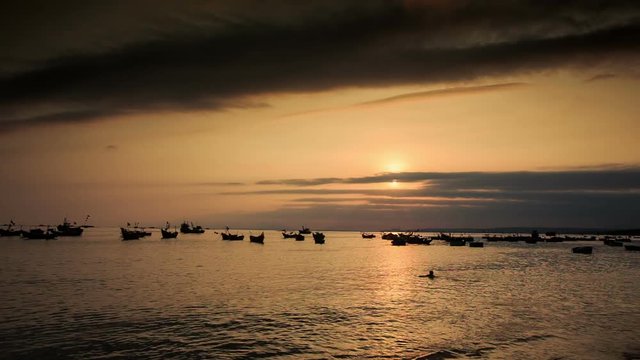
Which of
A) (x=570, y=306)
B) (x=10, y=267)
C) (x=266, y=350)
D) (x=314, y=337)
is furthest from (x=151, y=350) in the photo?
(x=10, y=267)

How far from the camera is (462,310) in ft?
125

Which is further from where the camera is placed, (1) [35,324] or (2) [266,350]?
(1) [35,324]

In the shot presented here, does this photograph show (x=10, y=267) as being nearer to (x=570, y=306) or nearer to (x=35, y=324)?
(x=35, y=324)

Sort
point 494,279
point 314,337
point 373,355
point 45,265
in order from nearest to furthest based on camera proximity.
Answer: point 373,355, point 314,337, point 494,279, point 45,265

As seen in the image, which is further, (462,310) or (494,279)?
(494,279)

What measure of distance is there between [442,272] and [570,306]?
31.2 meters

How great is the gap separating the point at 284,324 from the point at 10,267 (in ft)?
200

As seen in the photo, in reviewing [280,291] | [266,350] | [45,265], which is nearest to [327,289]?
[280,291]

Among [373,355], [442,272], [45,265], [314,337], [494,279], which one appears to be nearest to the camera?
[373,355]

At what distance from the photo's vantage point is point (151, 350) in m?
25.6

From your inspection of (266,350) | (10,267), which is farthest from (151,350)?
(10,267)

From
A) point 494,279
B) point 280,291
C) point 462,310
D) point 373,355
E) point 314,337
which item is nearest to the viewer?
point 373,355

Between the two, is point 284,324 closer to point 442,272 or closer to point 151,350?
point 151,350

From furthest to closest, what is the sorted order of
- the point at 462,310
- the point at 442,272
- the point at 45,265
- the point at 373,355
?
the point at 45,265
the point at 442,272
the point at 462,310
the point at 373,355
